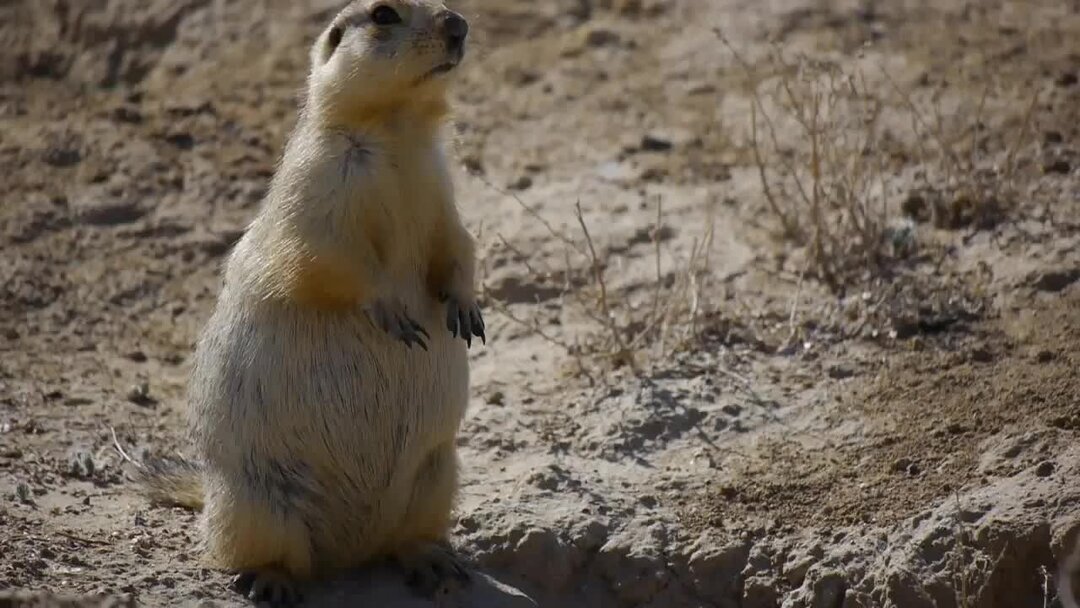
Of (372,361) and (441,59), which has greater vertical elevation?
(441,59)

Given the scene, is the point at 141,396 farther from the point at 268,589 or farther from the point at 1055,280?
the point at 1055,280

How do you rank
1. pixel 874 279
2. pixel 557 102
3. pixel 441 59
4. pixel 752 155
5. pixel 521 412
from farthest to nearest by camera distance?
pixel 557 102 < pixel 752 155 < pixel 874 279 < pixel 521 412 < pixel 441 59

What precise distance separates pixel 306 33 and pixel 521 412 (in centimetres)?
433

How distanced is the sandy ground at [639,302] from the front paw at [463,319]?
0.96 metres

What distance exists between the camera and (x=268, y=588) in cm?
608

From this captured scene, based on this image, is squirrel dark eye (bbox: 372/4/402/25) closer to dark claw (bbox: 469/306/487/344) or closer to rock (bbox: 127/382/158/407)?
dark claw (bbox: 469/306/487/344)

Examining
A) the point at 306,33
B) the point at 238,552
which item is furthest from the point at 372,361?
the point at 306,33

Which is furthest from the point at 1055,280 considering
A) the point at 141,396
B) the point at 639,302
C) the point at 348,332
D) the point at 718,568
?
the point at 141,396

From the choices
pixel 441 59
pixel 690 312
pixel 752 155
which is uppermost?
pixel 441 59

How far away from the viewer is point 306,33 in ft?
35.9

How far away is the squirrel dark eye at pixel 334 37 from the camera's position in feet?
20.6

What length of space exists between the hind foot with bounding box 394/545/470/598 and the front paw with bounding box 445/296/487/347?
0.87 m

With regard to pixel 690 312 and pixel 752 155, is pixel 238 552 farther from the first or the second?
pixel 752 155

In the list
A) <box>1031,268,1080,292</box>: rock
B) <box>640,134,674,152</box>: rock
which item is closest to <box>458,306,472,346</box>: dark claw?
<box>1031,268,1080,292</box>: rock
